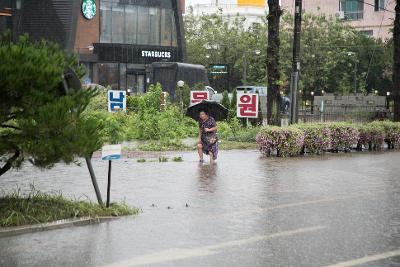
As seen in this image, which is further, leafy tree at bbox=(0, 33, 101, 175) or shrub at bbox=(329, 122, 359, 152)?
shrub at bbox=(329, 122, 359, 152)

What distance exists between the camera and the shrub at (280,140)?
69.8 feet

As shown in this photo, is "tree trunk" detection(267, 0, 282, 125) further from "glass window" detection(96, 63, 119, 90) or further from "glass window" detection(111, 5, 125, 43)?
"glass window" detection(111, 5, 125, 43)

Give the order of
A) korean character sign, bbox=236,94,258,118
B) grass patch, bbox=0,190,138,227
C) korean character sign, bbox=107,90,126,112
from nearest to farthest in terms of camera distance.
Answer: grass patch, bbox=0,190,138,227 → korean character sign, bbox=236,94,258,118 → korean character sign, bbox=107,90,126,112

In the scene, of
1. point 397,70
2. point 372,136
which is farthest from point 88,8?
point 372,136

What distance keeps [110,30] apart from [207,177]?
50.8 metres

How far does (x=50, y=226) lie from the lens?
9.94 meters

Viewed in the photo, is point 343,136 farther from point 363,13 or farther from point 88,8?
point 363,13

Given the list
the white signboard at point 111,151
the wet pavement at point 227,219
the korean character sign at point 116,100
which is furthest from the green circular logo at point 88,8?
the white signboard at point 111,151

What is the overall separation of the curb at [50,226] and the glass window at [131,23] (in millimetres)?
57024

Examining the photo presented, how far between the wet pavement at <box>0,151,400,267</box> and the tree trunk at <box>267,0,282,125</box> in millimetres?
8656

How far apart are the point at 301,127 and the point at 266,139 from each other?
1.53 meters

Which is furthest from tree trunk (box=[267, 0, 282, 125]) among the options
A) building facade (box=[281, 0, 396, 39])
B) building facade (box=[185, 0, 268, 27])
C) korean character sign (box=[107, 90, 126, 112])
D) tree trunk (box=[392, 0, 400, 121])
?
building facade (box=[185, 0, 268, 27])

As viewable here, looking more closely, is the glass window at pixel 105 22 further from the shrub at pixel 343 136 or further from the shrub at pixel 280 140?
the shrub at pixel 280 140

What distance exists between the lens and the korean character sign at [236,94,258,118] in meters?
28.3
